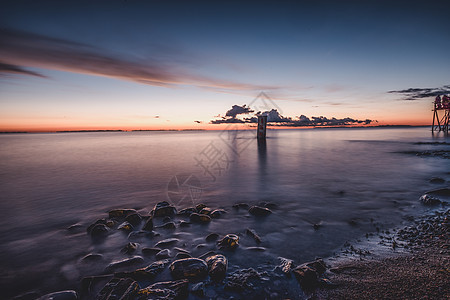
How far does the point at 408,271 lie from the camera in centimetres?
356

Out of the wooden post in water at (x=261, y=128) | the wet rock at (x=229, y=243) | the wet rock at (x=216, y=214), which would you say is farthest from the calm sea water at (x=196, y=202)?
the wooden post in water at (x=261, y=128)

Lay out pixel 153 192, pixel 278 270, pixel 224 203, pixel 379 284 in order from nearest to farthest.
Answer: pixel 379 284 < pixel 278 270 < pixel 224 203 < pixel 153 192

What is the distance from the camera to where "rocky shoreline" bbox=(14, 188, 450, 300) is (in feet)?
10.8

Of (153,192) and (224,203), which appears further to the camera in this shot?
(153,192)

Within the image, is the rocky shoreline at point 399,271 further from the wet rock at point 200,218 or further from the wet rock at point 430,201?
the wet rock at point 200,218

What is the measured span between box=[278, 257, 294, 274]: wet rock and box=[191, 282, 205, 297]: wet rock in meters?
1.56

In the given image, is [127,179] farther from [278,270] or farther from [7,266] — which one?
[278,270]

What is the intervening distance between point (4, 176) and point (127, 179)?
10.4m

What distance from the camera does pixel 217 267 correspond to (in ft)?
12.7

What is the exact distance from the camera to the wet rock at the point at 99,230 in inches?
225

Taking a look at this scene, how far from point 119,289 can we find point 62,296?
→ 0.96 meters

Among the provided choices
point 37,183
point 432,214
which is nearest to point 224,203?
point 432,214

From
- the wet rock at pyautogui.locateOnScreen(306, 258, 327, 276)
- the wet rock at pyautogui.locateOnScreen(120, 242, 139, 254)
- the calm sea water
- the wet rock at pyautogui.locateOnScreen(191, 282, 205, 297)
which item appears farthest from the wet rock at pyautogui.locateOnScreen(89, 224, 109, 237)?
the wet rock at pyautogui.locateOnScreen(306, 258, 327, 276)

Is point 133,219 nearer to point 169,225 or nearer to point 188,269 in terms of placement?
point 169,225
